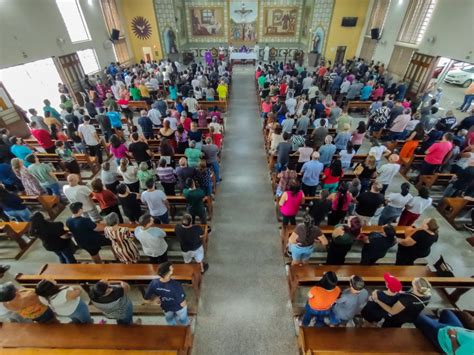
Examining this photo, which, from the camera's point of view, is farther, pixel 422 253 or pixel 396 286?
pixel 422 253

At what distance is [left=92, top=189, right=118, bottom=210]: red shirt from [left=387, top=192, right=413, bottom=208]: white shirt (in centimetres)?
504

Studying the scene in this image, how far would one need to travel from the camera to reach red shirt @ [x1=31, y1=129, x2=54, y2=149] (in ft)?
20.1

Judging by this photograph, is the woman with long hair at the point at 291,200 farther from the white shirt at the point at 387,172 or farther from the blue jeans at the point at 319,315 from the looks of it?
the white shirt at the point at 387,172

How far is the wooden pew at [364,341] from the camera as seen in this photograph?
2.56 metres

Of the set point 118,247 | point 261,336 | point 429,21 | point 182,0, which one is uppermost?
point 182,0

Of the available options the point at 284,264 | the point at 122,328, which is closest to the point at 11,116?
the point at 122,328

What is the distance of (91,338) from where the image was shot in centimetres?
270

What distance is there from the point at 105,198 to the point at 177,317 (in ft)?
8.09

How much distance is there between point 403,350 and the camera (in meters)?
2.54

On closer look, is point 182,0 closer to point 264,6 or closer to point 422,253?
point 264,6

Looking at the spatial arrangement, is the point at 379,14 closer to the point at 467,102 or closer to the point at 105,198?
the point at 467,102

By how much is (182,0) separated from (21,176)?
19.2 metres

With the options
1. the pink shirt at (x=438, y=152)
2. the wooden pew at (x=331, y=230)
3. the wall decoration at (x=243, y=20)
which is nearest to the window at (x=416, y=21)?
the pink shirt at (x=438, y=152)

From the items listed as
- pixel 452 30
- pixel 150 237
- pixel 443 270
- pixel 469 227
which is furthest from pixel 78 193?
pixel 452 30
